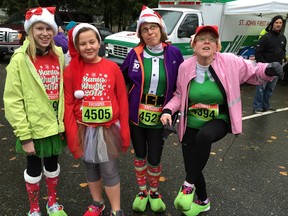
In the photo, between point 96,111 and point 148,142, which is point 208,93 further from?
point 96,111

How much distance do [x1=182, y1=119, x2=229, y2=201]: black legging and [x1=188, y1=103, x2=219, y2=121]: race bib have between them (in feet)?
0.17

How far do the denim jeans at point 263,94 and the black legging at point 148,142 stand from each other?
4769mm

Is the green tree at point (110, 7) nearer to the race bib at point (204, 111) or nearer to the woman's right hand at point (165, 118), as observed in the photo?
the race bib at point (204, 111)

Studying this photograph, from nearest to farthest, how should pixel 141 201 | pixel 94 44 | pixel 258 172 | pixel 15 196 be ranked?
pixel 94 44 < pixel 141 201 < pixel 15 196 < pixel 258 172

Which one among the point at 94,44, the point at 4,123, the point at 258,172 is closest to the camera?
the point at 94,44

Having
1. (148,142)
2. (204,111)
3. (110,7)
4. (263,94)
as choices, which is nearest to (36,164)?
(148,142)

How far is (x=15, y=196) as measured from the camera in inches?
126

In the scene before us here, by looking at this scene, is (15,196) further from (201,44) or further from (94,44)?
(201,44)

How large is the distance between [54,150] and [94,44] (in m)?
0.94

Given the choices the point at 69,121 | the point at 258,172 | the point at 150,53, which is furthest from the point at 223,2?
the point at 69,121

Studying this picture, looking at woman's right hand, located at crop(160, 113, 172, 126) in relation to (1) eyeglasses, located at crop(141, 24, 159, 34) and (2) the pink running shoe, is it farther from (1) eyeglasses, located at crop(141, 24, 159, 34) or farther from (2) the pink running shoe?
(2) the pink running shoe

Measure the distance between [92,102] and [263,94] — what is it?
5528 mm

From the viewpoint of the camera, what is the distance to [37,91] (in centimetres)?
241

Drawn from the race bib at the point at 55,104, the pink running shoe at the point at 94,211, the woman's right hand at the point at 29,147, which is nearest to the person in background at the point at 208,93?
the pink running shoe at the point at 94,211
